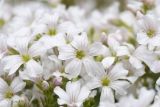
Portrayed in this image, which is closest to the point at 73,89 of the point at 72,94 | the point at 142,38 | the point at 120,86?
the point at 72,94

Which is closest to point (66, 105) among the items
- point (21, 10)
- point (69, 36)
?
point (69, 36)

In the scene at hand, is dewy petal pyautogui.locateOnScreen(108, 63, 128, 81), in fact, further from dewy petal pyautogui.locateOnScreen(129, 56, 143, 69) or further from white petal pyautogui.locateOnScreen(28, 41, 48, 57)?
white petal pyautogui.locateOnScreen(28, 41, 48, 57)

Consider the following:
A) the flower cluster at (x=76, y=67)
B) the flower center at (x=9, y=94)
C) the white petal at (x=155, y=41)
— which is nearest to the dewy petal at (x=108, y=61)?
the flower cluster at (x=76, y=67)

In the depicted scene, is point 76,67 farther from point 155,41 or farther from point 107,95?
point 155,41

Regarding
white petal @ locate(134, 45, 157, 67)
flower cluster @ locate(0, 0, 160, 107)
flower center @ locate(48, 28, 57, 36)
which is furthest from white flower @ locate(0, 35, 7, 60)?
white petal @ locate(134, 45, 157, 67)

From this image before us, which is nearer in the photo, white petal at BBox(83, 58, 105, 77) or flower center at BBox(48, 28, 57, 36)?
white petal at BBox(83, 58, 105, 77)

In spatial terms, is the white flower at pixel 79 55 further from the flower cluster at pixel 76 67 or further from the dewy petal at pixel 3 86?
the dewy petal at pixel 3 86

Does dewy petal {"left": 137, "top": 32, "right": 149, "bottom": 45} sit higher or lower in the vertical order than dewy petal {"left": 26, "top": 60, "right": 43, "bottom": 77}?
higher
